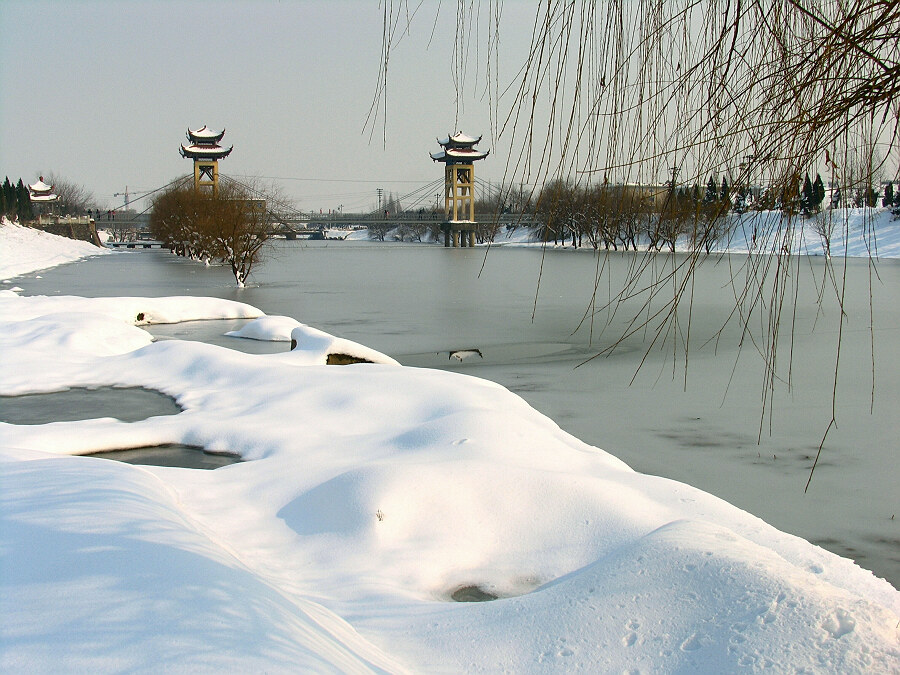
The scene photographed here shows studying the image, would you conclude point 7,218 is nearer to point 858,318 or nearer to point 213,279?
point 213,279

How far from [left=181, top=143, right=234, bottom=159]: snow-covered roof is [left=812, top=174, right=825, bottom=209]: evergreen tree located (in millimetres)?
69911

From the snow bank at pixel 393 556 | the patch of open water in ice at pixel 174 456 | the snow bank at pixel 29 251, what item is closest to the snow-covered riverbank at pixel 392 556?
the snow bank at pixel 393 556

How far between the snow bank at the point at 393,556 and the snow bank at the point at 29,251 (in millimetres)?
25005

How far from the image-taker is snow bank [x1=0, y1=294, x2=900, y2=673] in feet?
5.66

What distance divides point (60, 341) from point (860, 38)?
1051cm

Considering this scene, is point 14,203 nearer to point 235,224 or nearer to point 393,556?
point 235,224

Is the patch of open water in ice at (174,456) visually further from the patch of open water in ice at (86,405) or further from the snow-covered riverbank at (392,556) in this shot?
the patch of open water in ice at (86,405)

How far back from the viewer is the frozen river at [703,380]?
4691 millimetres

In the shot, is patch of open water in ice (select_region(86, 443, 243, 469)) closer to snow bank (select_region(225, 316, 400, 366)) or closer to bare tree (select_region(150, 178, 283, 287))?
snow bank (select_region(225, 316, 400, 366))

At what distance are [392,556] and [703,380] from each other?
20.2ft

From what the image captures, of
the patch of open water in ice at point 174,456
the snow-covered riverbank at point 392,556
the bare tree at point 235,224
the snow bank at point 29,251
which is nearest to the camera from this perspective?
the snow-covered riverbank at point 392,556

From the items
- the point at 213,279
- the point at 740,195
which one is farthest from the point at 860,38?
the point at 213,279

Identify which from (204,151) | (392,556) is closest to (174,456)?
(392,556)

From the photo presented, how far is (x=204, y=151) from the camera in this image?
218ft
